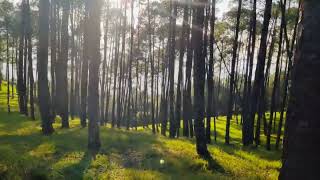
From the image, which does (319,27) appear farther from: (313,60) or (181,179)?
(181,179)

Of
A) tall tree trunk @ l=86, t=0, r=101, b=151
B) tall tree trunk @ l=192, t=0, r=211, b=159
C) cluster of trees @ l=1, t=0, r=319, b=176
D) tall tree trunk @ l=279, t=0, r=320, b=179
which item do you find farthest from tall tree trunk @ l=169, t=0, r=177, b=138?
tall tree trunk @ l=279, t=0, r=320, b=179

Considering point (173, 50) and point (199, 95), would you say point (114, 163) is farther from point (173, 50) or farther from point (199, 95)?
point (173, 50)

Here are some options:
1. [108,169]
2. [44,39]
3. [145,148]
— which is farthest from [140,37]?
[108,169]

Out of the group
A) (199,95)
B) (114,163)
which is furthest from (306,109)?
(199,95)

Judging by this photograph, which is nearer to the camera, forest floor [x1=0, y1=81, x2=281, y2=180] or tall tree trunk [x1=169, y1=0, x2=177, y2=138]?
forest floor [x1=0, y1=81, x2=281, y2=180]

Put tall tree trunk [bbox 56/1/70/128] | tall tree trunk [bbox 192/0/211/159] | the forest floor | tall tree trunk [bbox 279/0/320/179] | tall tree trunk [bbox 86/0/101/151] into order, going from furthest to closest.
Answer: tall tree trunk [bbox 56/1/70/128]
tall tree trunk [bbox 86/0/101/151]
tall tree trunk [bbox 192/0/211/159]
the forest floor
tall tree trunk [bbox 279/0/320/179]

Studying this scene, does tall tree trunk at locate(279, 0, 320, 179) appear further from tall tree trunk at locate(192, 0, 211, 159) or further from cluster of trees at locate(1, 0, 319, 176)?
tall tree trunk at locate(192, 0, 211, 159)

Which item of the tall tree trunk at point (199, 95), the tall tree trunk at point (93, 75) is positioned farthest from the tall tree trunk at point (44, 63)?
the tall tree trunk at point (199, 95)

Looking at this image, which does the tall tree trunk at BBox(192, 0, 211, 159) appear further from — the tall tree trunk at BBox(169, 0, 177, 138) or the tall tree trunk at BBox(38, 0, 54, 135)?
the tall tree trunk at BBox(169, 0, 177, 138)

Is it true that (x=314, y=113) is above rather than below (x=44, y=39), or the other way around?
below

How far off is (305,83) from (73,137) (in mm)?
20637

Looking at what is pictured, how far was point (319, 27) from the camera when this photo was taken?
3.51 metres

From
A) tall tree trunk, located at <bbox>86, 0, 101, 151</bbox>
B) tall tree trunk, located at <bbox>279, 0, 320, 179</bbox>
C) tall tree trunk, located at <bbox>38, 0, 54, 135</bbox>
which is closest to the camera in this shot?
tall tree trunk, located at <bbox>279, 0, 320, 179</bbox>

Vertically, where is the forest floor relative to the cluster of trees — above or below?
below
